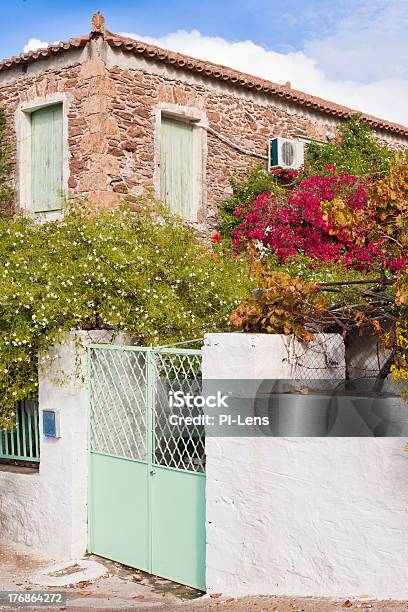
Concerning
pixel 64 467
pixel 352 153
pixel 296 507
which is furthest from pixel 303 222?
pixel 296 507

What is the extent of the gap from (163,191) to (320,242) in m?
2.66

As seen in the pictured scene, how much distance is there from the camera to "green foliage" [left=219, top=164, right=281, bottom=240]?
13.0 metres

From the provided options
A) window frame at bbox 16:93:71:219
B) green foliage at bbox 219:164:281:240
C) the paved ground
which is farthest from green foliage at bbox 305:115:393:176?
the paved ground

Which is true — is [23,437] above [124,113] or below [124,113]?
below

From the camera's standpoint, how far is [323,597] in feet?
17.3

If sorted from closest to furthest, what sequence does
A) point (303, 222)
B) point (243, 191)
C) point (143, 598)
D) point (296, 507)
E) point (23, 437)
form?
point (296, 507), point (143, 598), point (23, 437), point (303, 222), point (243, 191)

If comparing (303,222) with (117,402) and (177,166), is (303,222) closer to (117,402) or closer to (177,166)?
(177,166)

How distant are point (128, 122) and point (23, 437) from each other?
5552mm

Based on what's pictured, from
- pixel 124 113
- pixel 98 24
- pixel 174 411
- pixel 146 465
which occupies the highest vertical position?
pixel 98 24

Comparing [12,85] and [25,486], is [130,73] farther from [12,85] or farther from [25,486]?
[25,486]

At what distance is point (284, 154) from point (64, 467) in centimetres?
826

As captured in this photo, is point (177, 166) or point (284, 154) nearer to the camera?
point (177, 166)

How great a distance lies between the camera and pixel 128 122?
11.5 m

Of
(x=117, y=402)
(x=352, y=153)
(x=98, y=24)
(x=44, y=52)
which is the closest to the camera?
(x=117, y=402)
